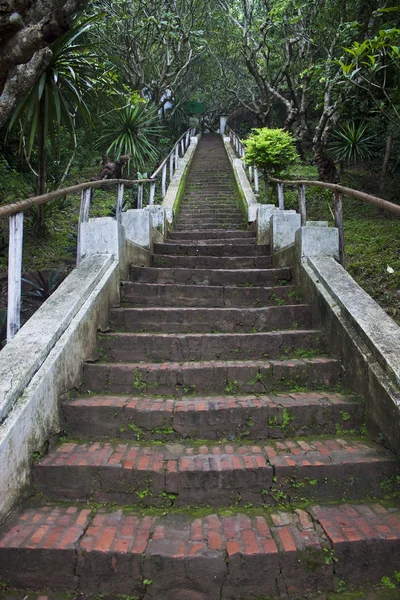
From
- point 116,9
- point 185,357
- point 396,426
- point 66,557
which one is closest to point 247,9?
point 116,9

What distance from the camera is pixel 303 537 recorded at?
1971 mm

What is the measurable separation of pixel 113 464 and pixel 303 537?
105cm

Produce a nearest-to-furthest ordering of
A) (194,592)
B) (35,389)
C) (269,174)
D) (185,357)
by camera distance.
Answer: (194,592) < (35,389) < (185,357) < (269,174)

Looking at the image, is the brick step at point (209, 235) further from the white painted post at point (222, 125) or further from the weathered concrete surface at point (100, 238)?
the white painted post at point (222, 125)

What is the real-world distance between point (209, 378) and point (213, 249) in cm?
272

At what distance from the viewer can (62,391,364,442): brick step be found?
2.65 meters

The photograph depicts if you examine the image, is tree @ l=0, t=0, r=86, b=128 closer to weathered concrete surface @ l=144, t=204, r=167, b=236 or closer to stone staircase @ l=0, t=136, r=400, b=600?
stone staircase @ l=0, t=136, r=400, b=600

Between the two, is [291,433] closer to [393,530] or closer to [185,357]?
[393,530]

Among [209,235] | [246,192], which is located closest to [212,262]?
[209,235]

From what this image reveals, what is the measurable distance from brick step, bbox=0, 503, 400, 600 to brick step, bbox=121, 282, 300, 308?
2331 mm

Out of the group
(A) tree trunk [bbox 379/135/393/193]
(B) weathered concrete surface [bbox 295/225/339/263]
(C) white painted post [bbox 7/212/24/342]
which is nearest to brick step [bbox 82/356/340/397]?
(C) white painted post [bbox 7/212/24/342]

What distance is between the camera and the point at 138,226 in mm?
5172

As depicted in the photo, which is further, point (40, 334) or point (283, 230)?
point (283, 230)

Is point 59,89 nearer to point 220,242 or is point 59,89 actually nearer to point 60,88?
point 60,88
